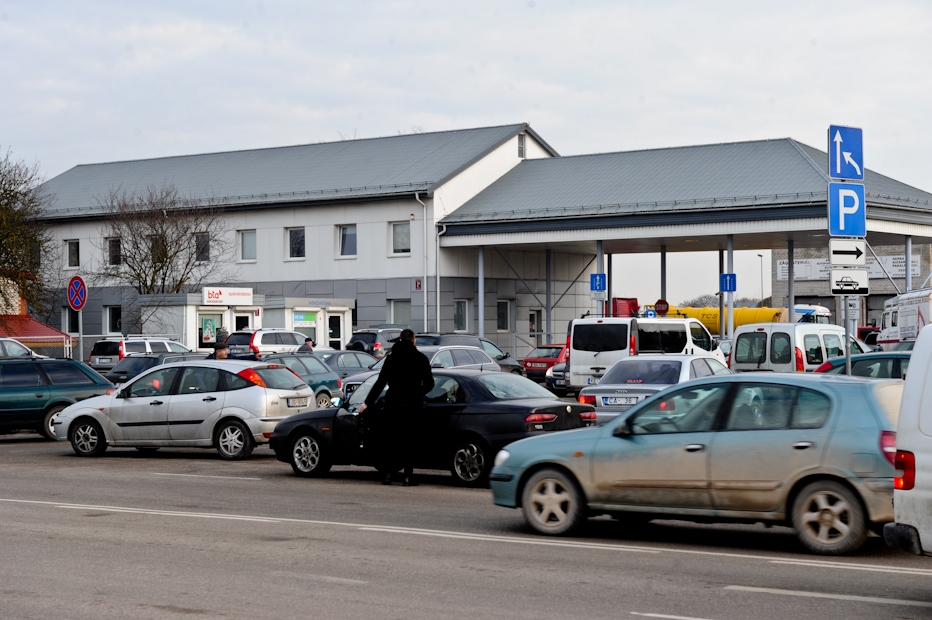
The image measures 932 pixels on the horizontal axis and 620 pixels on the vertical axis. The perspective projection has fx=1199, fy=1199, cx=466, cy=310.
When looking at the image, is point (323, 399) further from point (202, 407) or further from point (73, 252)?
point (73, 252)

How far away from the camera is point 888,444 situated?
29.8 ft

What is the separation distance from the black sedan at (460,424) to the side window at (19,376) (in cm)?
904

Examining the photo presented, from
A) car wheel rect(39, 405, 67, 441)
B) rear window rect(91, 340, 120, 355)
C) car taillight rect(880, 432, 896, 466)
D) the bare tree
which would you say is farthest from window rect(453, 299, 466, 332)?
car taillight rect(880, 432, 896, 466)

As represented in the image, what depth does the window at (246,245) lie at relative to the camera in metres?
51.6

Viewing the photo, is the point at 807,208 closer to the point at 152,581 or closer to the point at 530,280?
the point at 530,280

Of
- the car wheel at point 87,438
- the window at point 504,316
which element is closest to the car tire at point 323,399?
the car wheel at point 87,438

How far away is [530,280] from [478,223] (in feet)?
21.5

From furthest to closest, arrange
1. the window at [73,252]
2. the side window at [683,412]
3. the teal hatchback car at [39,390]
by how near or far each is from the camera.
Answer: the window at [73,252] → the teal hatchback car at [39,390] → the side window at [683,412]

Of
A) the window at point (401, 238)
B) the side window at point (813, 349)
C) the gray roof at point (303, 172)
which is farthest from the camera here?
the gray roof at point (303, 172)

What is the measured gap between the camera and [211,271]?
51375 millimetres

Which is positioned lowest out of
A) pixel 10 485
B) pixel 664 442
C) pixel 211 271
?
pixel 10 485

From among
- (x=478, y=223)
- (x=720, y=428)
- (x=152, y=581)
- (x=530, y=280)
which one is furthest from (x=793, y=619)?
(x=530, y=280)

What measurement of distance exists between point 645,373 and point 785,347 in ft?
24.4

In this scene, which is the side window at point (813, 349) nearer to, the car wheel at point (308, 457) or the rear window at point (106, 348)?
the car wheel at point (308, 457)
